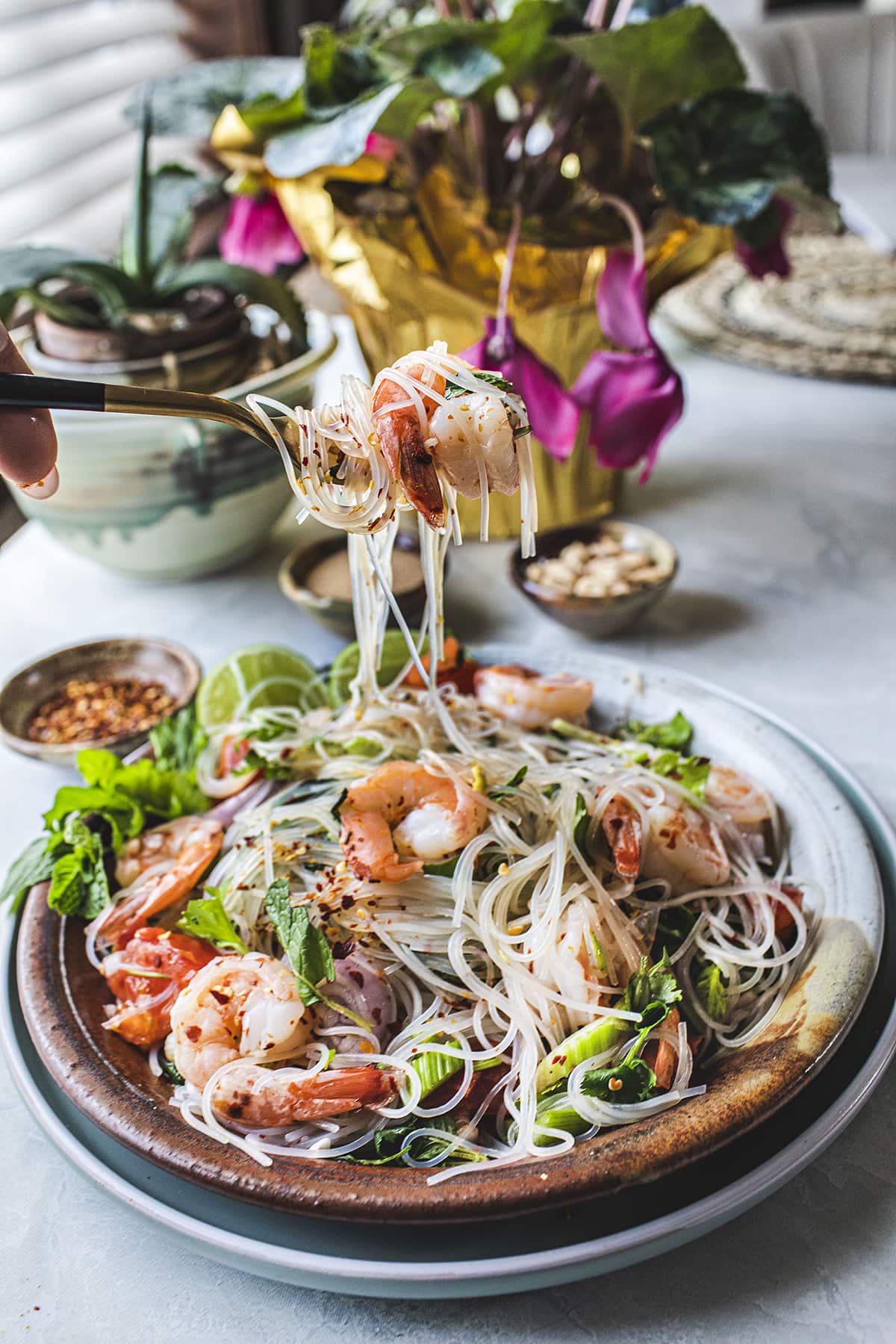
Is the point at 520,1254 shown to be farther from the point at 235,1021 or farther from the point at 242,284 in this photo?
the point at 242,284

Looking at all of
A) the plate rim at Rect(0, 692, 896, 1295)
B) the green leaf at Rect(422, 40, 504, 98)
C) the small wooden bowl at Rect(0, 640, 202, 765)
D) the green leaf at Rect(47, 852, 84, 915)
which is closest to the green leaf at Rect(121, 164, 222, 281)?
the green leaf at Rect(422, 40, 504, 98)

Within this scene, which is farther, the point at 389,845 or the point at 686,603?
the point at 686,603

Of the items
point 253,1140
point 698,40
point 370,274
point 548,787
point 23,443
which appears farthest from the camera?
point 370,274

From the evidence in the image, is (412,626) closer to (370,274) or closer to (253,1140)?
(370,274)

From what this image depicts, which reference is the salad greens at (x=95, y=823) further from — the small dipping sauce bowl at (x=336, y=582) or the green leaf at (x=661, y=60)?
the green leaf at (x=661, y=60)

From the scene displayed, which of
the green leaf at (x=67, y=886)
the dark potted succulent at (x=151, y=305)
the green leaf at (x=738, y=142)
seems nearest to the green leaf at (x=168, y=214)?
the dark potted succulent at (x=151, y=305)

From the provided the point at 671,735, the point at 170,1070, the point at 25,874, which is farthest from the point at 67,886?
the point at 671,735

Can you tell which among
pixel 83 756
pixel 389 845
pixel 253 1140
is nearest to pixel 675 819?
pixel 389 845
